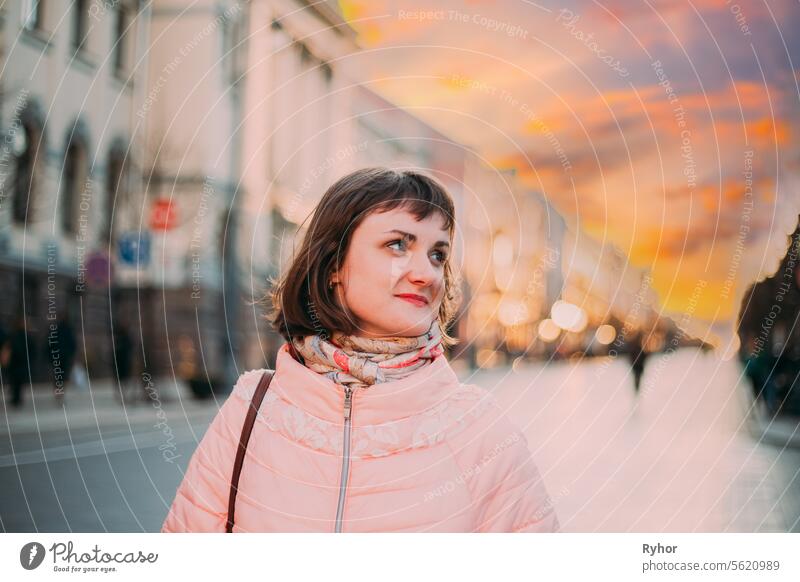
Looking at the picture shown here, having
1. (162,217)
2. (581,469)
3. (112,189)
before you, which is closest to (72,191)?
(112,189)

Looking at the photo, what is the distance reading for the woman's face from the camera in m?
2.29

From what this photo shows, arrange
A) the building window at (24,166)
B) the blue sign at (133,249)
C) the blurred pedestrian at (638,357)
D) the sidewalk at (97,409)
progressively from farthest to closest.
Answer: the sidewalk at (97,409)
the building window at (24,166)
the blue sign at (133,249)
the blurred pedestrian at (638,357)

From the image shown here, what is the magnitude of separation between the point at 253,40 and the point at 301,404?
2.93m

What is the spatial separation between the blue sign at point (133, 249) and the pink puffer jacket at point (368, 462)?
550cm

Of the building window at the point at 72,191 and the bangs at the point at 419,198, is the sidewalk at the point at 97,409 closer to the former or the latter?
the building window at the point at 72,191

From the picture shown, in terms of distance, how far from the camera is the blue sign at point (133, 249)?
7.74 meters

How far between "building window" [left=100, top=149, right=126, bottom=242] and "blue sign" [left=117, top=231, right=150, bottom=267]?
0.41 m

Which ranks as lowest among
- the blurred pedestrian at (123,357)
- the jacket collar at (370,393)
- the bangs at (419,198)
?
the blurred pedestrian at (123,357)

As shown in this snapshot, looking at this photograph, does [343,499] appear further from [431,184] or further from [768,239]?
[768,239]

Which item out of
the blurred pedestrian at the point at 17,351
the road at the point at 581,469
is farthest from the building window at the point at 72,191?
the road at the point at 581,469

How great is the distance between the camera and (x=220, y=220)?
9.65 meters

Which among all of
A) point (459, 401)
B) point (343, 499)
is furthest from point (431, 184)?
point (343, 499)
